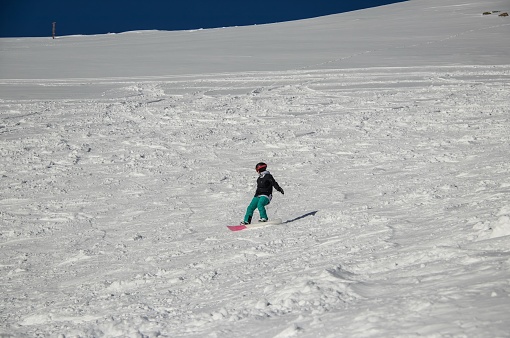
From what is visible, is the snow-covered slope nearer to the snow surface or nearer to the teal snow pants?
the snow surface

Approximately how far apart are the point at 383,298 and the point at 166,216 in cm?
608

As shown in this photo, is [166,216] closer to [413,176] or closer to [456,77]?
[413,176]

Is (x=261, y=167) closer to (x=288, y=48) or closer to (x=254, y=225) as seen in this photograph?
(x=254, y=225)

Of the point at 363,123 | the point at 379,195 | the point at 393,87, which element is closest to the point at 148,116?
the point at 363,123

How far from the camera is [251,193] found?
1225 centimetres

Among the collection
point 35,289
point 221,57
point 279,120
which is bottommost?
Answer: point 35,289

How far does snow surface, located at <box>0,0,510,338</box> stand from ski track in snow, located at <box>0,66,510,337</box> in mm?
39

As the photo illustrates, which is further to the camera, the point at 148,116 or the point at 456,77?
the point at 456,77

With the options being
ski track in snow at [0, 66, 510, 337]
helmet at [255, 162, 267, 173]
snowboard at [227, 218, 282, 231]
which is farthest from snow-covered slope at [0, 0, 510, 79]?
snowboard at [227, 218, 282, 231]

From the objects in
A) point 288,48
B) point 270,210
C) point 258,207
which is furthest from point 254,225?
point 288,48

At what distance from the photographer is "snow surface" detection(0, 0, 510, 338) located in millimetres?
5750

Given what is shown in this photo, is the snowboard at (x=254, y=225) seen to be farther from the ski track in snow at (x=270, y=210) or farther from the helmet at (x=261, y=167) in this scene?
the helmet at (x=261, y=167)

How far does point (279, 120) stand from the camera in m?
18.6

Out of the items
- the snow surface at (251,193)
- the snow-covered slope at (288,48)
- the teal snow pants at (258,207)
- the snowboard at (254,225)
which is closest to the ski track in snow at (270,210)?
the snow surface at (251,193)
